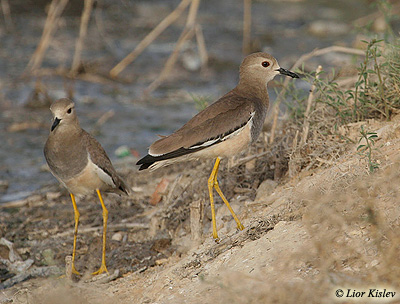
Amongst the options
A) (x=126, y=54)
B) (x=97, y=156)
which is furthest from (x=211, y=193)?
(x=126, y=54)

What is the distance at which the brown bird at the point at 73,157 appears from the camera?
5.78 meters

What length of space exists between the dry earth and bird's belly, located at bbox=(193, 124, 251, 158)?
49cm

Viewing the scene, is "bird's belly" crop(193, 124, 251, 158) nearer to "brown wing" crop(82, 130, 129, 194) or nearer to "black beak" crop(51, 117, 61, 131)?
"brown wing" crop(82, 130, 129, 194)

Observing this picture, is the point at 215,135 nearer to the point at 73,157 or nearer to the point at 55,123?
the point at 73,157

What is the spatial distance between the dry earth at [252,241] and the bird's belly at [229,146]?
492mm

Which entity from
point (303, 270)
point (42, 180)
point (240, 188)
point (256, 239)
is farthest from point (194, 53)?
point (303, 270)

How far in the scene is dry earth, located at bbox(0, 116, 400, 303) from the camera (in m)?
3.40

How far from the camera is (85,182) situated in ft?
19.3

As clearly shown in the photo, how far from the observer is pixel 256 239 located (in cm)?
477

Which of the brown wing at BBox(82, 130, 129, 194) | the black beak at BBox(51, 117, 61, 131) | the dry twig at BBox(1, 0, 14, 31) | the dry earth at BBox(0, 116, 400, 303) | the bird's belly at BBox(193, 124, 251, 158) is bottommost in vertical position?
the dry earth at BBox(0, 116, 400, 303)

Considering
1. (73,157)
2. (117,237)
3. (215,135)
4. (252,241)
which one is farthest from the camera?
(117,237)

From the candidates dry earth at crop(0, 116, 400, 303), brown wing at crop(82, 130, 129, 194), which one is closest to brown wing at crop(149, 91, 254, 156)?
dry earth at crop(0, 116, 400, 303)

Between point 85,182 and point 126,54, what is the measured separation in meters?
7.94

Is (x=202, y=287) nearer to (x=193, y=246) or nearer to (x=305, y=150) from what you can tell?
(x=193, y=246)
